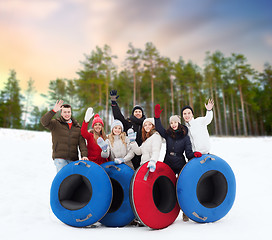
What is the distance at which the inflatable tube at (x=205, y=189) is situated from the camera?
3.11 metres

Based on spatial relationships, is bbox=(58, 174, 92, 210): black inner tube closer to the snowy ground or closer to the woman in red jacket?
the snowy ground

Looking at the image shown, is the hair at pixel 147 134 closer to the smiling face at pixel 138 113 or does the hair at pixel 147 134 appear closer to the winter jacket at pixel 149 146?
the winter jacket at pixel 149 146

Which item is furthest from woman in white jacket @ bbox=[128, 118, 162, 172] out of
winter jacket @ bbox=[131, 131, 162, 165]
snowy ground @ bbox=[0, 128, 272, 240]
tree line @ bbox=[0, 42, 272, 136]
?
tree line @ bbox=[0, 42, 272, 136]

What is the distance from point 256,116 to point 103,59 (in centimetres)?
3057

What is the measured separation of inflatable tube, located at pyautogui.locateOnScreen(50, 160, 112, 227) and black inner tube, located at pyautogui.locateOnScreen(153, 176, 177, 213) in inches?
33.2

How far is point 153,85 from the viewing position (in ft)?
71.8

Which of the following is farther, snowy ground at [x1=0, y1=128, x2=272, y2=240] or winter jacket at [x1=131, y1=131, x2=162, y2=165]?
winter jacket at [x1=131, y1=131, x2=162, y2=165]

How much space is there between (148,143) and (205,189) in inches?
52.1

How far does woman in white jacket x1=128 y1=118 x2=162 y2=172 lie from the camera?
11.5 ft

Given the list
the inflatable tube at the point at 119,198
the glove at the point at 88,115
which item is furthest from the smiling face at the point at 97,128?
the inflatable tube at the point at 119,198

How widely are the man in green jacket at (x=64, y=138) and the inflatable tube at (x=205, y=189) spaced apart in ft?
6.66

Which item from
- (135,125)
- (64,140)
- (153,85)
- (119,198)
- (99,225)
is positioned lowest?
(99,225)

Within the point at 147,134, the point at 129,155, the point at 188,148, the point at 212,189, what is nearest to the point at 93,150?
the point at 129,155

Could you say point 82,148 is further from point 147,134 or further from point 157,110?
point 157,110
